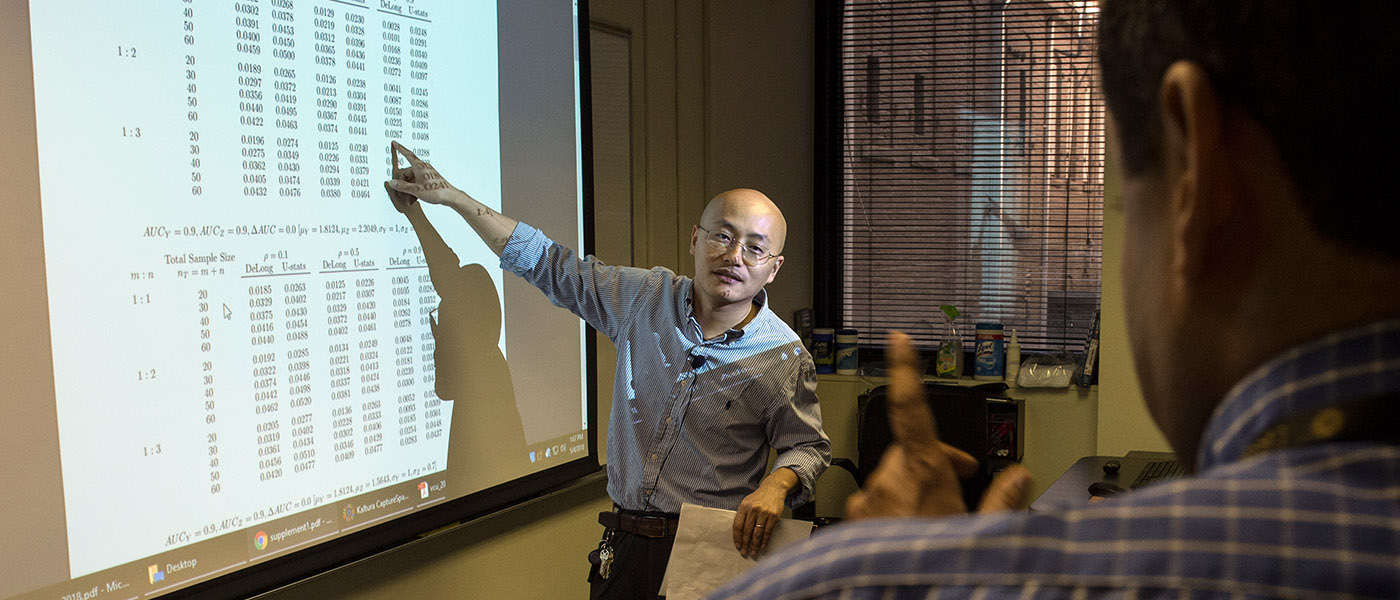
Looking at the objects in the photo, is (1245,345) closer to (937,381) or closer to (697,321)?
(697,321)

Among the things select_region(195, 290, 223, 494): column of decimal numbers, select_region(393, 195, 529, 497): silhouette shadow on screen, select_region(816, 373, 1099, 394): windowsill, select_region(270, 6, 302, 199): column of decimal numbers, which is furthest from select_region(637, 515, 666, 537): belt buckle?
select_region(816, 373, 1099, 394): windowsill

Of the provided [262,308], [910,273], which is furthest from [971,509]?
[262,308]

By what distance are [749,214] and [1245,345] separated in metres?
2.03

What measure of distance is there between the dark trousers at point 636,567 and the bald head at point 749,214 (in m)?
0.77

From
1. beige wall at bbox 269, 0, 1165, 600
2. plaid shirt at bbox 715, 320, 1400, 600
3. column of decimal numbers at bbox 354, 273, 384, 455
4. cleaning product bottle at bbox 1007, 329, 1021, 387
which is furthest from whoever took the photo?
cleaning product bottle at bbox 1007, 329, 1021, 387

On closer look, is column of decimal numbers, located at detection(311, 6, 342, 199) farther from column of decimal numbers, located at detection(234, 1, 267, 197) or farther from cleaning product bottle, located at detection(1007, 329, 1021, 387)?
cleaning product bottle, located at detection(1007, 329, 1021, 387)

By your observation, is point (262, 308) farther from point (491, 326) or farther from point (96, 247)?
point (491, 326)

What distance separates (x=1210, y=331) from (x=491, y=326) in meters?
2.09

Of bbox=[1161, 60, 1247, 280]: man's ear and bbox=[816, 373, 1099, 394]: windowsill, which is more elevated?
bbox=[1161, 60, 1247, 280]: man's ear

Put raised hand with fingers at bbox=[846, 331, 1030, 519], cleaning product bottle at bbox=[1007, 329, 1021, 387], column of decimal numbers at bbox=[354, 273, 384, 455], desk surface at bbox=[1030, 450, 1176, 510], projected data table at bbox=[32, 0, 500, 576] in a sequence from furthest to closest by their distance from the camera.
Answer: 1. cleaning product bottle at bbox=[1007, 329, 1021, 387]
2. desk surface at bbox=[1030, 450, 1176, 510]
3. column of decimal numbers at bbox=[354, 273, 384, 455]
4. projected data table at bbox=[32, 0, 500, 576]
5. raised hand with fingers at bbox=[846, 331, 1030, 519]

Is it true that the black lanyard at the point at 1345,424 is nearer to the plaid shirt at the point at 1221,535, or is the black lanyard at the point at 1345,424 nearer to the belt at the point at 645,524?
the plaid shirt at the point at 1221,535

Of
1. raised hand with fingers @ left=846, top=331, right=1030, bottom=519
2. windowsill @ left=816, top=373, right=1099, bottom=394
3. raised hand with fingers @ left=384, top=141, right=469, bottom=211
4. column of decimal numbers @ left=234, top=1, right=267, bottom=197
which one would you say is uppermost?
column of decimal numbers @ left=234, top=1, right=267, bottom=197

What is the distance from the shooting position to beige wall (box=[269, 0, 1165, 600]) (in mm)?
2539

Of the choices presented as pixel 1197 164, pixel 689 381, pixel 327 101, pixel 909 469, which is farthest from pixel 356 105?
pixel 1197 164
